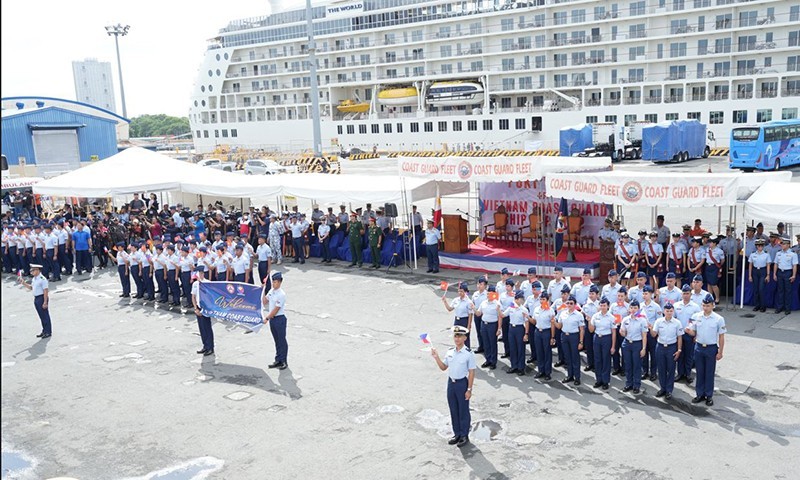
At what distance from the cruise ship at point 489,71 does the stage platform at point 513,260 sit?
40.5m

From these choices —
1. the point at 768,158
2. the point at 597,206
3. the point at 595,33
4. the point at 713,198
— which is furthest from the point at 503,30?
the point at 713,198

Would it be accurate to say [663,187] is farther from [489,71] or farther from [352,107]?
[352,107]

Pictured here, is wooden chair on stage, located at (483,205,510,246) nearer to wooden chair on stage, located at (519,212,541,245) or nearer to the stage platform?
the stage platform

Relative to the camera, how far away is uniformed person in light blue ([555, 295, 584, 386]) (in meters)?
9.85

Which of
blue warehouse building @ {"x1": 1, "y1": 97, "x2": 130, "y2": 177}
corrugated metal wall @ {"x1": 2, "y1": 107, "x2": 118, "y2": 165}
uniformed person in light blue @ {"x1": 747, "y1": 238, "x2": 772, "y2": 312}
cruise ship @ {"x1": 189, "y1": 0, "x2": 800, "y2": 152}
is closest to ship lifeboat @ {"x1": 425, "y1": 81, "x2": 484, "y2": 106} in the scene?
cruise ship @ {"x1": 189, "y1": 0, "x2": 800, "y2": 152}

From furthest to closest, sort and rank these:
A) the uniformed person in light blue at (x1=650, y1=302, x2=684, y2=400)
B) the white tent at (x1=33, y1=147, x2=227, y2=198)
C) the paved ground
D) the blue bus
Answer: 1. the blue bus
2. the white tent at (x1=33, y1=147, x2=227, y2=198)
3. the uniformed person in light blue at (x1=650, y1=302, x2=684, y2=400)
4. the paved ground

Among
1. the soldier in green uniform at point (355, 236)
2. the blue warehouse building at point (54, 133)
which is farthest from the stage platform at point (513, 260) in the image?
the blue warehouse building at point (54, 133)

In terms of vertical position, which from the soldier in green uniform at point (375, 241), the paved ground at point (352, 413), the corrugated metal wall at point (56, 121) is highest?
the corrugated metal wall at point (56, 121)

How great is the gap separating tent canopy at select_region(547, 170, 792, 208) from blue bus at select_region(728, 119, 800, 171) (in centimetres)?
2376

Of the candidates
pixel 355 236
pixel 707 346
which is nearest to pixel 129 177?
pixel 355 236

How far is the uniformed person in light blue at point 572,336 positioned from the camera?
9.85 meters

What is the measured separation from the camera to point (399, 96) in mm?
69312

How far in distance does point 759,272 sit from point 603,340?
5.32 metres

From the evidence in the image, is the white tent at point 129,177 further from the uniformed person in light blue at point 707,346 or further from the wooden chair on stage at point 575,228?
the uniformed person in light blue at point 707,346
